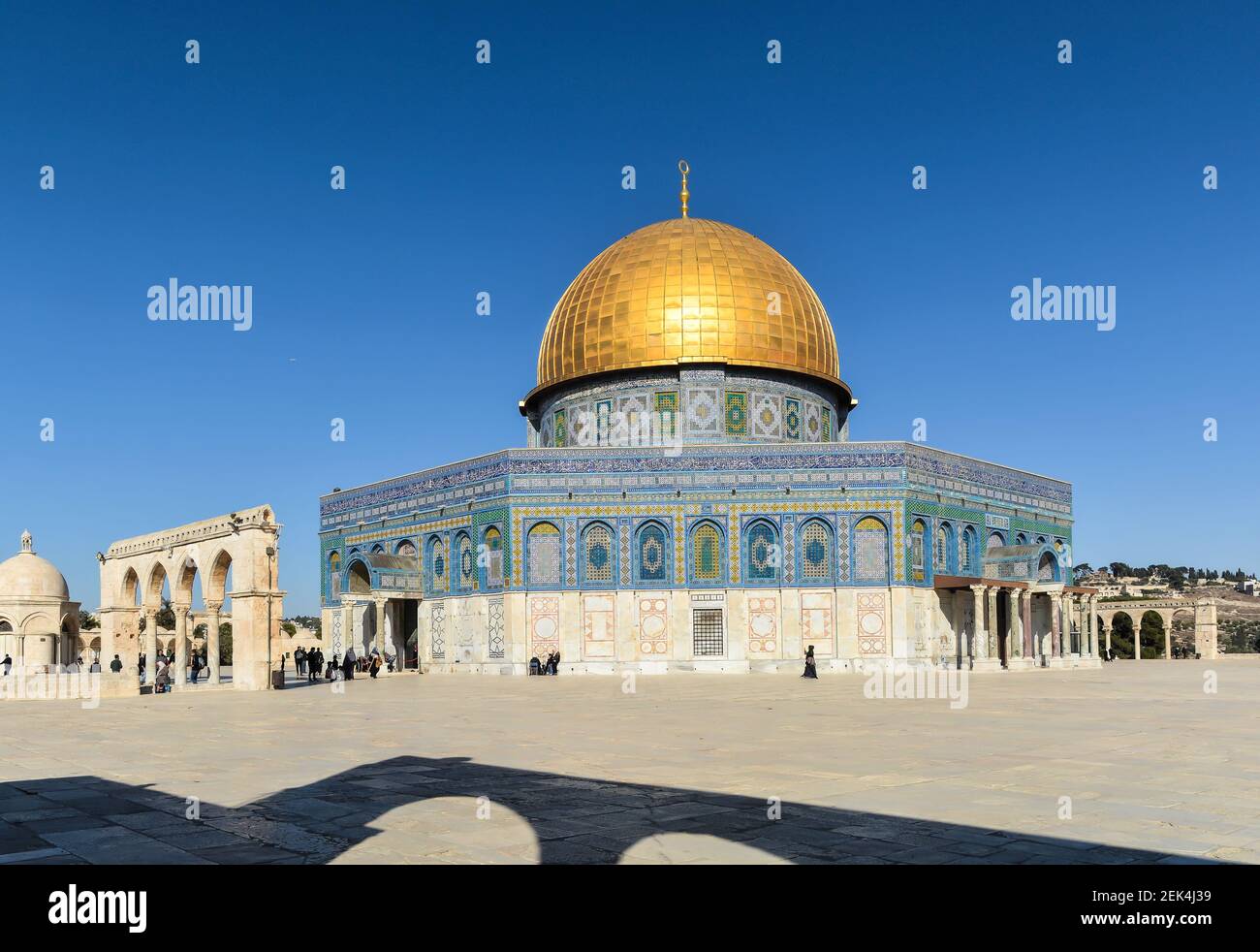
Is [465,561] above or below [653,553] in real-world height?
below

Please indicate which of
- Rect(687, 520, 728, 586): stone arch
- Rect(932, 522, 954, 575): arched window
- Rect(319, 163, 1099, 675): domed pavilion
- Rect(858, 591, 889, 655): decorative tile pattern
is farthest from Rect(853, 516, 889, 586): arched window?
Rect(687, 520, 728, 586): stone arch

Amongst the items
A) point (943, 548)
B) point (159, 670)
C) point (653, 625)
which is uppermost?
point (943, 548)

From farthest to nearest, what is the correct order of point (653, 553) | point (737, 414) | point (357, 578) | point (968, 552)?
point (357, 578)
point (737, 414)
point (968, 552)
point (653, 553)

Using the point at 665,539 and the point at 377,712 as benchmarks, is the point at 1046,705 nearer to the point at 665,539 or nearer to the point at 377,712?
the point at 377,712

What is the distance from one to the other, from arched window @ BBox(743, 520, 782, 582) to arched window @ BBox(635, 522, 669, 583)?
2431mm

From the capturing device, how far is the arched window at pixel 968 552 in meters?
37.1

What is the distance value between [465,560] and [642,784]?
27958 mm

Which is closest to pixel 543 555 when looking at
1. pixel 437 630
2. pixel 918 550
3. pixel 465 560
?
pixel 465 560

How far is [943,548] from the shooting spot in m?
36.1

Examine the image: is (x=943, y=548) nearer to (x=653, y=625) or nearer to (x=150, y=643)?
(x=653, y=625)

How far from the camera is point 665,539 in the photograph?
3475 cm

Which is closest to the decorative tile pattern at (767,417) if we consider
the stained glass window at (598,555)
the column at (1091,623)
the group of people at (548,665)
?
the stained glass window at (598,555)
